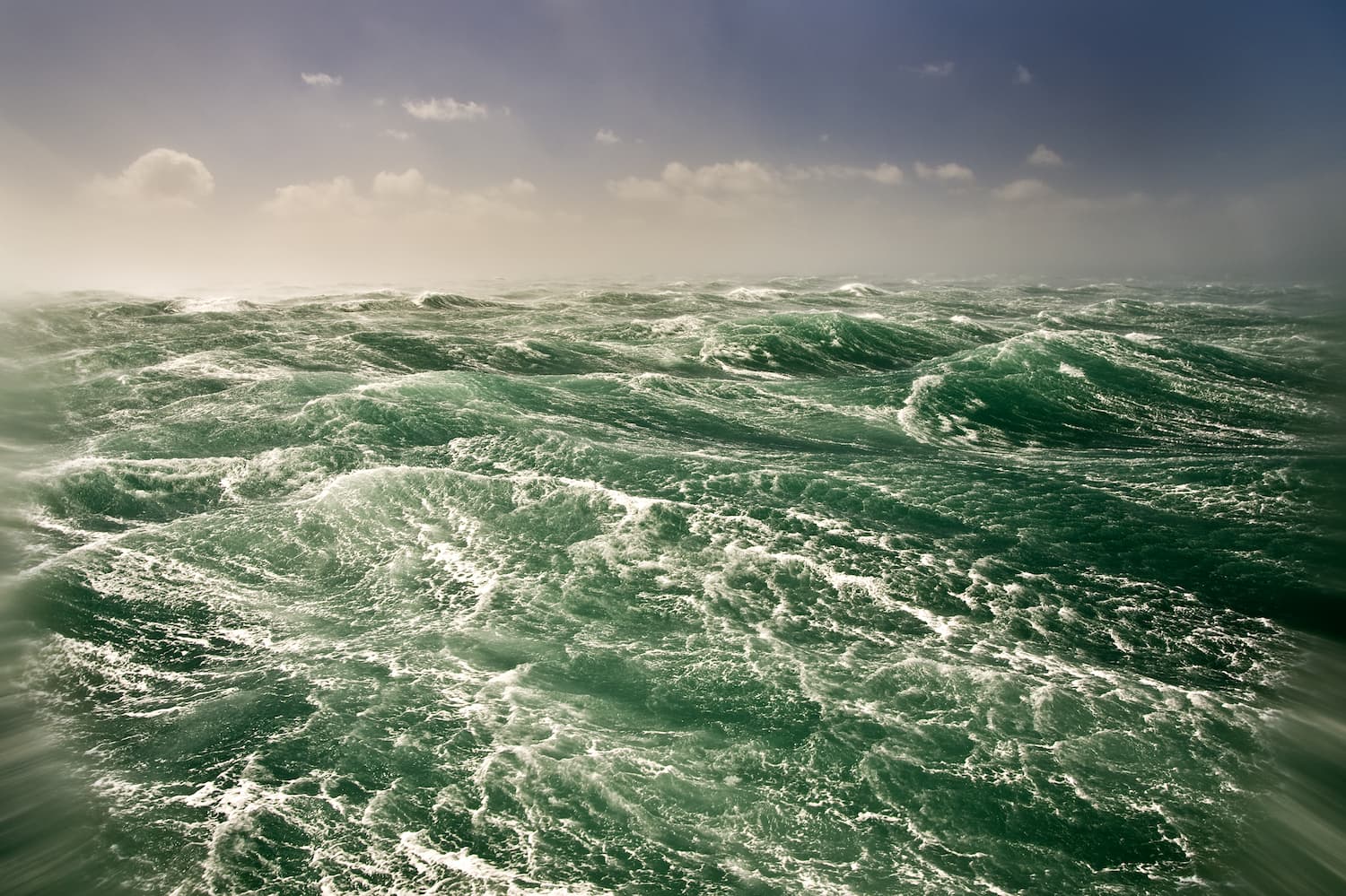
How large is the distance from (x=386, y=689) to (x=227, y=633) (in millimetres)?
3348

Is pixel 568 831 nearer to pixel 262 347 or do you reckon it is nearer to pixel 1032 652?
pixel 1032 652

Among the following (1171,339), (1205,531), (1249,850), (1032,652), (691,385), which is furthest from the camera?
(1171,339)

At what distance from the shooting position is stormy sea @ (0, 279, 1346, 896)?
6504 millimetres

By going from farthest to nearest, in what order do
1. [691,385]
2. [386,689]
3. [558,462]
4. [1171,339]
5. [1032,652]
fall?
1. [1171,339]
2. [691,385]
3. [558,462]
4. [1032,652]
5. [386,689]

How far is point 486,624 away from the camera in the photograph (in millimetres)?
10578

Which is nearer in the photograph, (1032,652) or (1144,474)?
(1032,652)

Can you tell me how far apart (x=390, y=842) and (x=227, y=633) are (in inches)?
222

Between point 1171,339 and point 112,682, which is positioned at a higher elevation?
point 1171,339

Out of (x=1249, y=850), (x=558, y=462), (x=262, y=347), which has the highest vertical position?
(x=262, y=347)

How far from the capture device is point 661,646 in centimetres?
998

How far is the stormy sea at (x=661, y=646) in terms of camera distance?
6.50 m

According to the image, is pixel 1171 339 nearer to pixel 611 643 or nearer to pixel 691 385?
pixel 691 385

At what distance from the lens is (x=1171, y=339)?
104 ft

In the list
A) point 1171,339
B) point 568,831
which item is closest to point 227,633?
point 568,831
